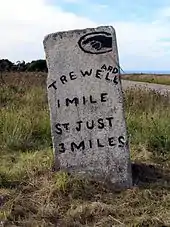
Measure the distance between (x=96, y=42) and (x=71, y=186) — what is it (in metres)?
1.35

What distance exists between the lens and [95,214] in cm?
439

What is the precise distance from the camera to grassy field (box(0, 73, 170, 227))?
4328 mm

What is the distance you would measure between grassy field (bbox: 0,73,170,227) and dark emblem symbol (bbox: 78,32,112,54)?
1187mm

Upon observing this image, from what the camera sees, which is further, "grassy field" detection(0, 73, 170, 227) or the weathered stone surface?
the weathered stone surface

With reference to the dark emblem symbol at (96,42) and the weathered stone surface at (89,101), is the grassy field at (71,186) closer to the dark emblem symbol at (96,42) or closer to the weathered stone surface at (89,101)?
the weathered stone surface at (89,101)

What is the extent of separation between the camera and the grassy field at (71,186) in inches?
170

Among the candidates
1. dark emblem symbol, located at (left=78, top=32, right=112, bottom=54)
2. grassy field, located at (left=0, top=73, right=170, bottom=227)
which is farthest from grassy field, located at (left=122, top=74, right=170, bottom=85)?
dark emblem symbol, located at (left=78, top=32, right=112, bottom=54)

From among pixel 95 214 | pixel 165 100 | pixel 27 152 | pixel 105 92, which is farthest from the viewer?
pixel 165 100

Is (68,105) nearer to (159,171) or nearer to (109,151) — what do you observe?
(109,151)

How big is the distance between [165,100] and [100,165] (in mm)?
5592

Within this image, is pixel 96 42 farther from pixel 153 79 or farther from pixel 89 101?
pixel 153 79

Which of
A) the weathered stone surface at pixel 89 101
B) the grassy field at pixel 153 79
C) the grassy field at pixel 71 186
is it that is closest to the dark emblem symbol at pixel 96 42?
the weathered stone surface at pixel 89 101

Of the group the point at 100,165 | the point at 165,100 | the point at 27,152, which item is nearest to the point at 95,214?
the point at 100,165

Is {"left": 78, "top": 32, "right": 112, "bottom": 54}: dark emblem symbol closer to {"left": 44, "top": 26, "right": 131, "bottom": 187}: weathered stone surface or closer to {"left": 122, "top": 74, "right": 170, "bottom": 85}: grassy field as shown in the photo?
{"left": 44, "top": 26, "right": 131, "bottom": 187}: weathered stone surface
